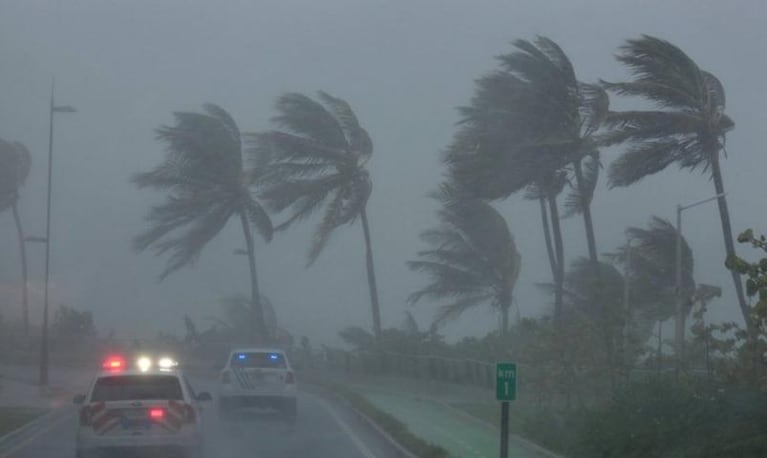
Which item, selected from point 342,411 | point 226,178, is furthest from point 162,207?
point 342,411

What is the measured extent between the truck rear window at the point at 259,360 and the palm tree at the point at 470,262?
14883 mm

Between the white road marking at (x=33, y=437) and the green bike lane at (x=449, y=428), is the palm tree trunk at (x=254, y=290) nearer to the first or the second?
the green bike lane at (x=449, y=428)

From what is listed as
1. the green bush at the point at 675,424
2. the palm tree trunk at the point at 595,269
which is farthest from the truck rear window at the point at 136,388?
the palm tree trunk at the point at 595,269

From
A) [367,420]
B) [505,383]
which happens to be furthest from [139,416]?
[367,420]

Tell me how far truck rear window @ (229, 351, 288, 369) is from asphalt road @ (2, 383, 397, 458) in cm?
131

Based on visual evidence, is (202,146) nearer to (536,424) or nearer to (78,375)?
(78,375)

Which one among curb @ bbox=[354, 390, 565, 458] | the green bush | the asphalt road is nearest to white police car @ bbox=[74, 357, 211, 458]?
the asphalt road

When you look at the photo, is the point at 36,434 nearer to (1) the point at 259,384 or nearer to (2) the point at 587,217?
(1) the point at 259,384

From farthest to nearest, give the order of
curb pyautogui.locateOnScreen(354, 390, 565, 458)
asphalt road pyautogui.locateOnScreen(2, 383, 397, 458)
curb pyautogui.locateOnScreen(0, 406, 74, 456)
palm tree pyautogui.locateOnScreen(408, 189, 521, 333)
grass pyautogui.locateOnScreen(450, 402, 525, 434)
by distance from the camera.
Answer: palm tree pyautogui.locateOnScreen(408, 189, 521, 333), grass pyautogui.locateOnScreen(450, 402, 525, 434), curb pyautogui.locateOnScreen(0, 406, 74, 456), asphalt road pyautogui.locateOnScreen(2, 383, 397, 458), curb pyautogui.locateOnScreen(354, 390, 565, 458)

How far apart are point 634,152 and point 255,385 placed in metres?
10.7

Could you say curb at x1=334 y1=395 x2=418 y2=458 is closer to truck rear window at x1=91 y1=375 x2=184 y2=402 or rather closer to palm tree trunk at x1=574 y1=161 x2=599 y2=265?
truck rear window at x1=91 y1=375 x2=184 y2=402

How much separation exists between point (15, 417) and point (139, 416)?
11.3 meters

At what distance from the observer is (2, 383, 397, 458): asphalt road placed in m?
22.7

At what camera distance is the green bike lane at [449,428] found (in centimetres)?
2222
